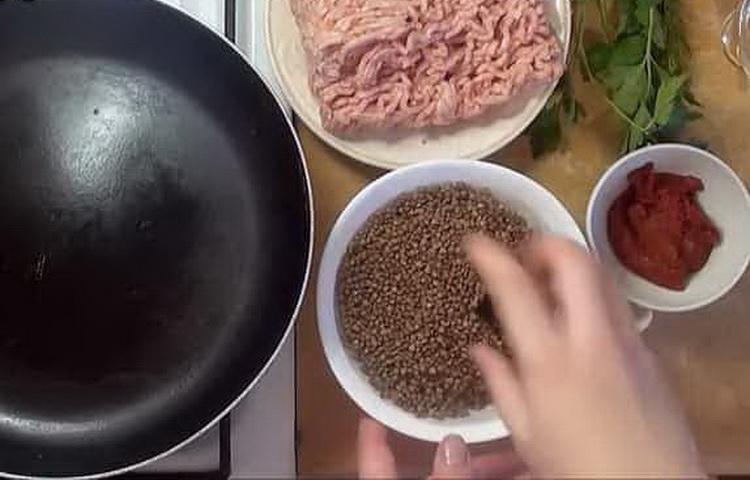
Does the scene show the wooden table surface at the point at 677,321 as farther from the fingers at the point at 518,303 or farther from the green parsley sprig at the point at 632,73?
the fingers at the point at 518,303

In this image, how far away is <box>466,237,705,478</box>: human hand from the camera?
639mm

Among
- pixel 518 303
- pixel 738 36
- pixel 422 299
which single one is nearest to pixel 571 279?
pixel 518 303

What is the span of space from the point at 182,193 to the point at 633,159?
12.9 inches

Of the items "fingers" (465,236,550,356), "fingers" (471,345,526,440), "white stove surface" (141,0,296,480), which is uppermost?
"fingers" (465,236,550,356)

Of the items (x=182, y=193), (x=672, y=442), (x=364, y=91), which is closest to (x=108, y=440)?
(x=182, y=193)

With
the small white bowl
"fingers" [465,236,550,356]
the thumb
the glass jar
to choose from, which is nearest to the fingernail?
the thumb

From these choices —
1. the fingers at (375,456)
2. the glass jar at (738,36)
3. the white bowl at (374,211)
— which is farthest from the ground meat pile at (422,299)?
the glass jar at (738,36)

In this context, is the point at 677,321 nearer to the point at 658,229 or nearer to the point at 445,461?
the point at 658,229

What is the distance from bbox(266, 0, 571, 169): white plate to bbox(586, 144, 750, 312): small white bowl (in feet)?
0.26

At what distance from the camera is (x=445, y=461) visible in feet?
2.51

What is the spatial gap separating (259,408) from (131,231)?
18cm

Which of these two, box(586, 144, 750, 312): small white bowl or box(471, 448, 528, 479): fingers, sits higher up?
box(586, 144, 750, 312): small white bowl

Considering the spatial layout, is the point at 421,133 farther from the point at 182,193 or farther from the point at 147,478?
the point at 147,478

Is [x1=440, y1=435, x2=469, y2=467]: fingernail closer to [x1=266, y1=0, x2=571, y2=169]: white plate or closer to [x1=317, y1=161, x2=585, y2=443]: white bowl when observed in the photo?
[x1=317, y1=161, x2=585, y2=443]: white bowl
